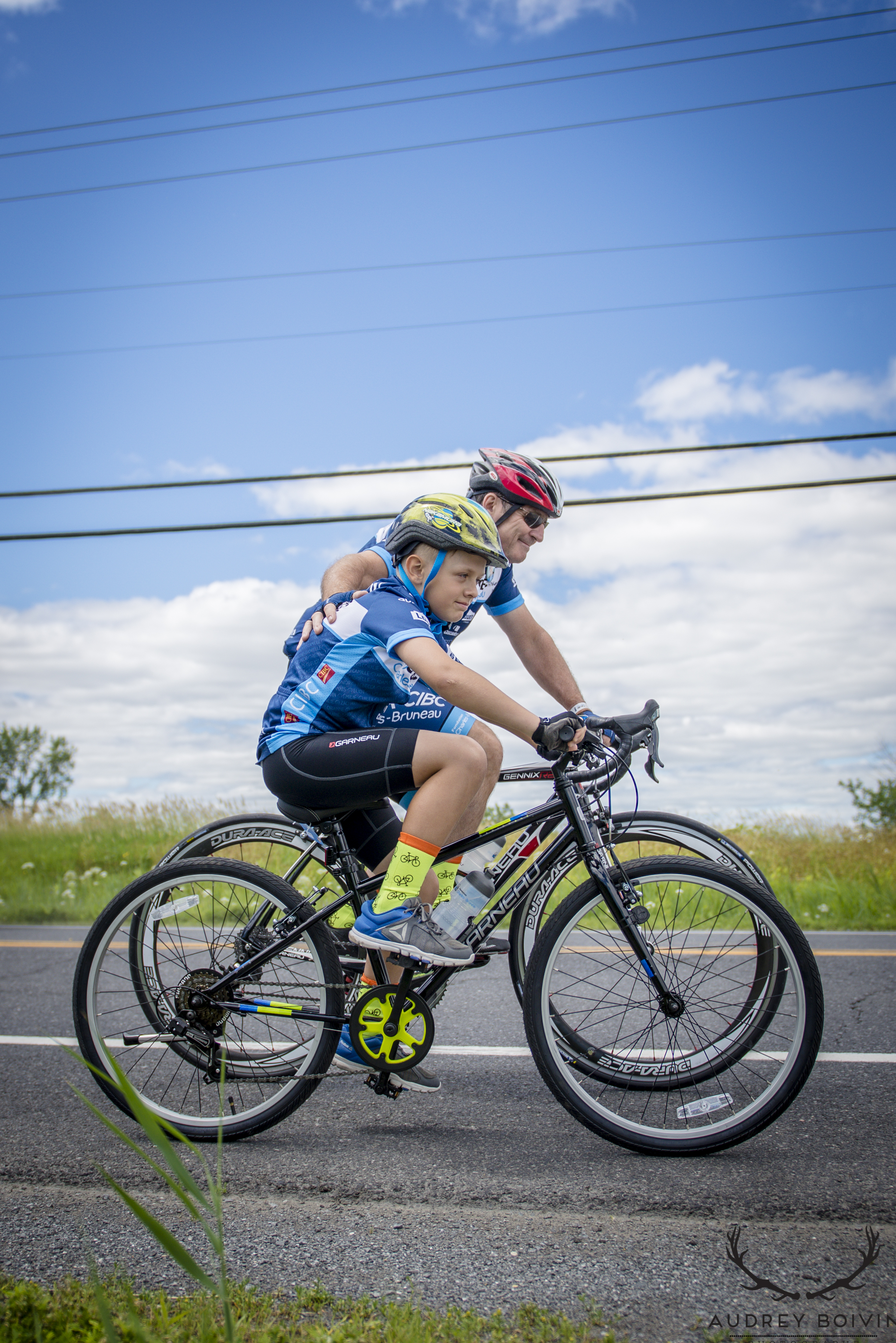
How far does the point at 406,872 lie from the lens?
2629mm

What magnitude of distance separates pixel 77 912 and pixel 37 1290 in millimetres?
7477

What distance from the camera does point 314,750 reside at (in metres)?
2.80

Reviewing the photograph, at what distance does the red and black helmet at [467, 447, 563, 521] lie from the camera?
3.65 metres

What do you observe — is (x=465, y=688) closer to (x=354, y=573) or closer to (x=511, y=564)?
(x=511, y=564)

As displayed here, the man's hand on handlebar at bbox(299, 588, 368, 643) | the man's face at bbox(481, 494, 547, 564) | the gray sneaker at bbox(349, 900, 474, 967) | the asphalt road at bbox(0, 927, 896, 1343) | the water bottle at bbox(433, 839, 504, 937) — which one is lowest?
the asphalt road at bbox(0, 927, 896, 1343)

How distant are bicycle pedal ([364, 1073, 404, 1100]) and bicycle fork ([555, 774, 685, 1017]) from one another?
898 mm

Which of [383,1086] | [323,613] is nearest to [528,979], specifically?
[383,1086]

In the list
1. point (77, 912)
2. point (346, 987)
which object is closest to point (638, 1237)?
point (346, 987)

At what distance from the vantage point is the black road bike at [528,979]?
2568mm

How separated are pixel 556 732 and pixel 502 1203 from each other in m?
1.31

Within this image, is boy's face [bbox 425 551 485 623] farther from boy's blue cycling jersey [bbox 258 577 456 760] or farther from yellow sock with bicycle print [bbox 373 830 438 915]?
yellow sock with bicycle print [bbox 373 830 438 915]

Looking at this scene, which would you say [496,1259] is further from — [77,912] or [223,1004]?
[77,912]

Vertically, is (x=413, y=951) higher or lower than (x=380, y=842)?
lower

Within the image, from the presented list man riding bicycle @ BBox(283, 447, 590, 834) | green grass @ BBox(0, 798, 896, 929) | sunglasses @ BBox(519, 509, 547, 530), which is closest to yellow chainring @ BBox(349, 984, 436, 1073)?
man riding bicycle @ BBox(283, 447, 590, 834)
